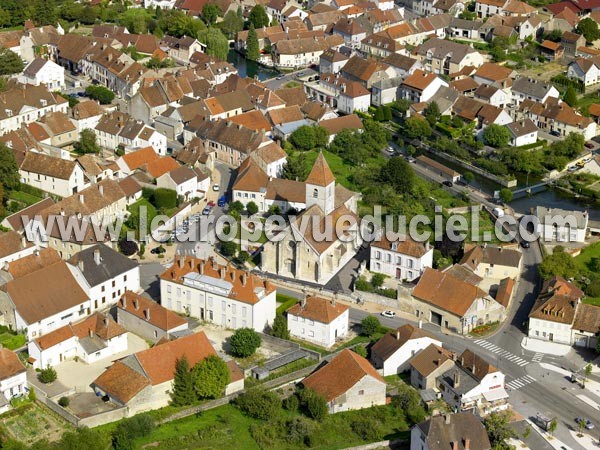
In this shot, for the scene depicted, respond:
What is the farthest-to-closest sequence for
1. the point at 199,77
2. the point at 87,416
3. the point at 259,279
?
the point at 199,77
the point at 259,279
the point at 87,416

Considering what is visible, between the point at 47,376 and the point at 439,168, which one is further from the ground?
the point at 439,168

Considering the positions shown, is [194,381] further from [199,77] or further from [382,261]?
[199,77]

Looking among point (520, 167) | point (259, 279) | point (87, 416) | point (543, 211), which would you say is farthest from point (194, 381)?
point (520, 167)

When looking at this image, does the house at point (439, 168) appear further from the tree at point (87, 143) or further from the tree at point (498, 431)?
the tree at point (498, 431)

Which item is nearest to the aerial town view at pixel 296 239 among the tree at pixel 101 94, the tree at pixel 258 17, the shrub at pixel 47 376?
the shrub at pixel 47 376

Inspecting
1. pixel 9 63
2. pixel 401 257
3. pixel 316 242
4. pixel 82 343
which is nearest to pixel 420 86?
pixel 401 257

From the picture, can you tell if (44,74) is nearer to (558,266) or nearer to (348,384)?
(558,266)
